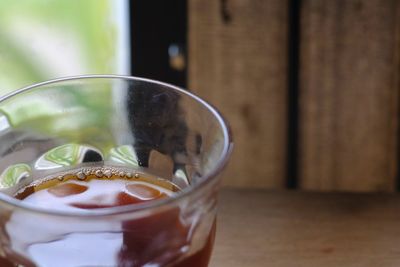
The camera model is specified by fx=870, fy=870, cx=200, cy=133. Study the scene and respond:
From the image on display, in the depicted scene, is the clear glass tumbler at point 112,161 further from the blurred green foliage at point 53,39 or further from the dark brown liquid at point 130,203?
the blurred green foliage at point 53,39

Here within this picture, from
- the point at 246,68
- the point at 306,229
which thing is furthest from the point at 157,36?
the point at 306,229

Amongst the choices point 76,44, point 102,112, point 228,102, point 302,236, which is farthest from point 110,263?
point 76,44

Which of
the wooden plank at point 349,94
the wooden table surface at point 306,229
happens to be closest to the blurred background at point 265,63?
the wooden plank at point 349,94

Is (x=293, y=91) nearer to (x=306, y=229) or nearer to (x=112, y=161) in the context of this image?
(x=306, y=229)

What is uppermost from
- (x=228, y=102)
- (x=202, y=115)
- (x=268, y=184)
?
(x=202, y=115)

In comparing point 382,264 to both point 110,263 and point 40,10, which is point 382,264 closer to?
point 110,263

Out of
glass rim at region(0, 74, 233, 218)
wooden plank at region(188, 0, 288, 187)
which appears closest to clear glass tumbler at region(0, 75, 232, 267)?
glass rim at region(0, 74, 233, 218)
